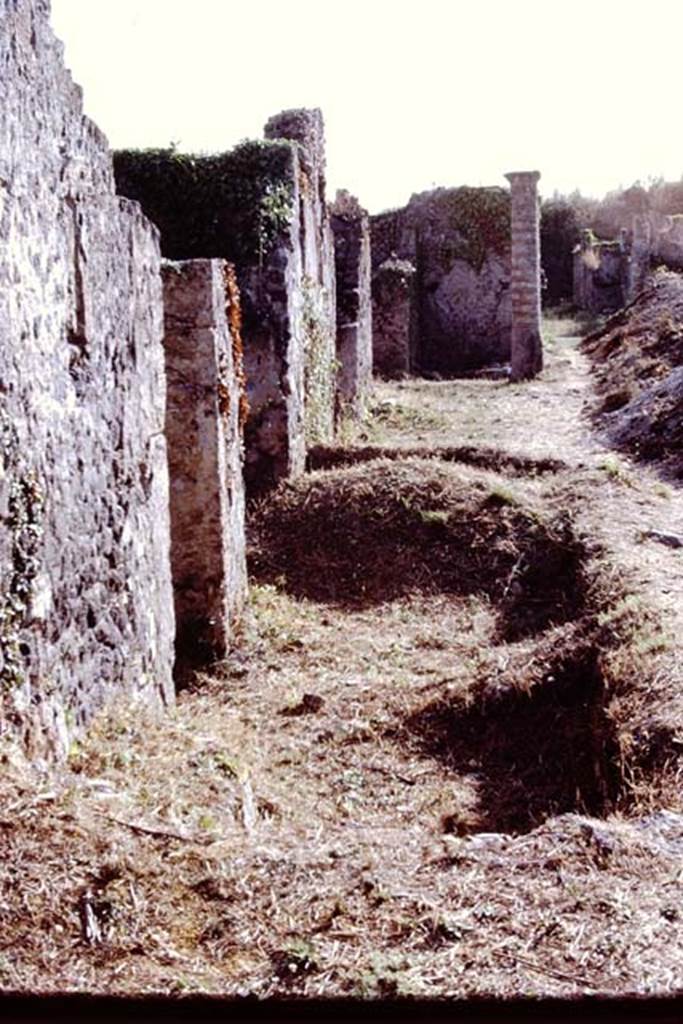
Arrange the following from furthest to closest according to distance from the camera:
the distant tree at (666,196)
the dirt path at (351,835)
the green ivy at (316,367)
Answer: the distant tree at (666,196) < the green ivy at (316,367) < the dirt path at (351,835)

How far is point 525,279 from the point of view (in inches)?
922

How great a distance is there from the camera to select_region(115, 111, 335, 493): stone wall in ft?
36.7

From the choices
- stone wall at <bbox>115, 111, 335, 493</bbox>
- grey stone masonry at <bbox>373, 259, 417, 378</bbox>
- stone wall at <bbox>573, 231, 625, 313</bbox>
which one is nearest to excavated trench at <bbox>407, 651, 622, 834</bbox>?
stone wall at <bbox>115, 111, 335, 493</bbox>

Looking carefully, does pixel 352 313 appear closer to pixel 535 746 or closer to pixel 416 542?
pixel 416 542

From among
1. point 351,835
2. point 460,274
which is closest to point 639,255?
point 460,274

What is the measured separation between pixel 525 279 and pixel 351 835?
2008 centimetres

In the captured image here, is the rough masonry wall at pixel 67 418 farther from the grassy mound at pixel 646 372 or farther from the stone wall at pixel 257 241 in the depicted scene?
the grassy mound at pixel 646 372

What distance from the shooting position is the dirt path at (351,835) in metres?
3.07

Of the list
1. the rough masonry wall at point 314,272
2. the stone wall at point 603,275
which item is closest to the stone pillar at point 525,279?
the rough masonry wall at point 314,272

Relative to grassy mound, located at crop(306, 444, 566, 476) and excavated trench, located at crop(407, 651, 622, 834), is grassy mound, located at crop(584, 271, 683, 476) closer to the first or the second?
grassy mound, located at crop(306, 444, 566, 476)

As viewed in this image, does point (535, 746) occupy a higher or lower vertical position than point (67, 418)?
lower

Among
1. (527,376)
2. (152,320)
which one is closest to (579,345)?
(527,376)

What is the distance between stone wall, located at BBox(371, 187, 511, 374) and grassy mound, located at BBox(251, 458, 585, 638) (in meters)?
16.8

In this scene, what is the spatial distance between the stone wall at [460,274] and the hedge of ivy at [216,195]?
15.9m
